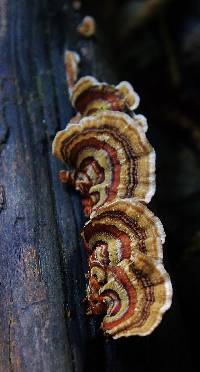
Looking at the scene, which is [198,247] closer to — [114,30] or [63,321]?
[63,321]

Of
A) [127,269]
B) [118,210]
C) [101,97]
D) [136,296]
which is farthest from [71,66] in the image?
[136,296]

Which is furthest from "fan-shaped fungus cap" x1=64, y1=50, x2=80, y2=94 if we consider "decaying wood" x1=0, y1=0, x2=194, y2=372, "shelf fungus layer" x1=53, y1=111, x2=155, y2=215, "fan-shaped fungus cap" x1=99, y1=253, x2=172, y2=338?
"fan-shaped fungus cap" x1=99, y1=253, x2=172, y2=338

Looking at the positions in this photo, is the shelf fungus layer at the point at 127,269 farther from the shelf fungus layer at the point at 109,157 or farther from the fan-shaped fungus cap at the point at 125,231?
the shelf fungus layer at the point at 109,157

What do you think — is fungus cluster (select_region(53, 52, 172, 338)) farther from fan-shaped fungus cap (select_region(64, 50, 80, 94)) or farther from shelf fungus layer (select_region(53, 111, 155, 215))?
fan-shaped fungus cap (select_region(64, 50, 80, 94))

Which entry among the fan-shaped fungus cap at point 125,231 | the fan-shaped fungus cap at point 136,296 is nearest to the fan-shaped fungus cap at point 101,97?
the fan-shaped fungus cap at point 125,231

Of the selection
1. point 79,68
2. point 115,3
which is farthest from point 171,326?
point 115,3

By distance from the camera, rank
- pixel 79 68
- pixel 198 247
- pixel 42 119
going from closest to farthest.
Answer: pixel 42 119 → pixel 79 68 → pixel 198 247
